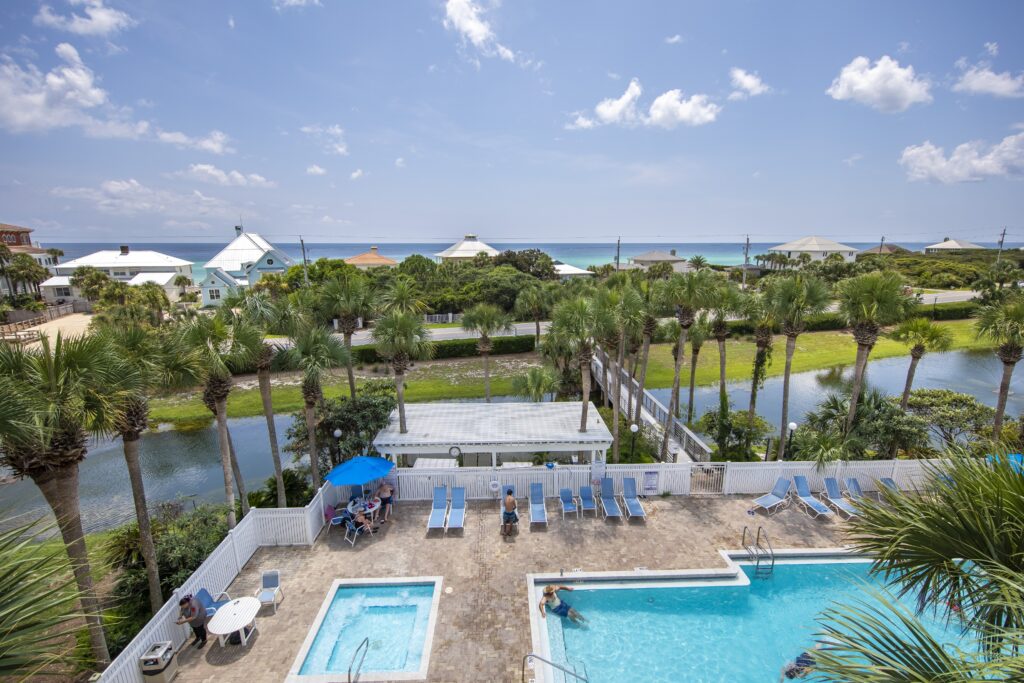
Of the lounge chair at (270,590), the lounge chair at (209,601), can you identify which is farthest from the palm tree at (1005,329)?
the lounge chair at (209,601)

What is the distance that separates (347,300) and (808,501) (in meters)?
15.4

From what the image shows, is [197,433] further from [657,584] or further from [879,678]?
[879,678]

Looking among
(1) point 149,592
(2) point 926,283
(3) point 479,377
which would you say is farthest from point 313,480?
(2) point 926,283

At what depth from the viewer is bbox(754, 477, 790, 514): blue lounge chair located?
13773 mm

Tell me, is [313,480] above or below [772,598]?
above

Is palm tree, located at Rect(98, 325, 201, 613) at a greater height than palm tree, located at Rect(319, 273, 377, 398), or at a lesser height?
lesser

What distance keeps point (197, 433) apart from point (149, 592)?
1530cm

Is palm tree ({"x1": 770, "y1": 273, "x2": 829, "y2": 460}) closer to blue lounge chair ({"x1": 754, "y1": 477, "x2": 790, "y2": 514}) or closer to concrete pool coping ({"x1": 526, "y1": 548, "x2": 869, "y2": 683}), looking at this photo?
blue lounge chair ({"x1": 754, "y1": 477, "x2": 790, "y2": 514})

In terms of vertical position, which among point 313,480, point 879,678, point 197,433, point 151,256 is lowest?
point 197,433

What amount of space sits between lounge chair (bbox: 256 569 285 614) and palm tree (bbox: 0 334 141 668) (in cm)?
260

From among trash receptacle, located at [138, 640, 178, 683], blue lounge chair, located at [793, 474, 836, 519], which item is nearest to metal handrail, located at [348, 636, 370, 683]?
trash receptacle, located at [138, 640, 178, 683]

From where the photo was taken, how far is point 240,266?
267ft

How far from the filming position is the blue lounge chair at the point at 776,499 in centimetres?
1377

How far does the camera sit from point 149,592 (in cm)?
1045
